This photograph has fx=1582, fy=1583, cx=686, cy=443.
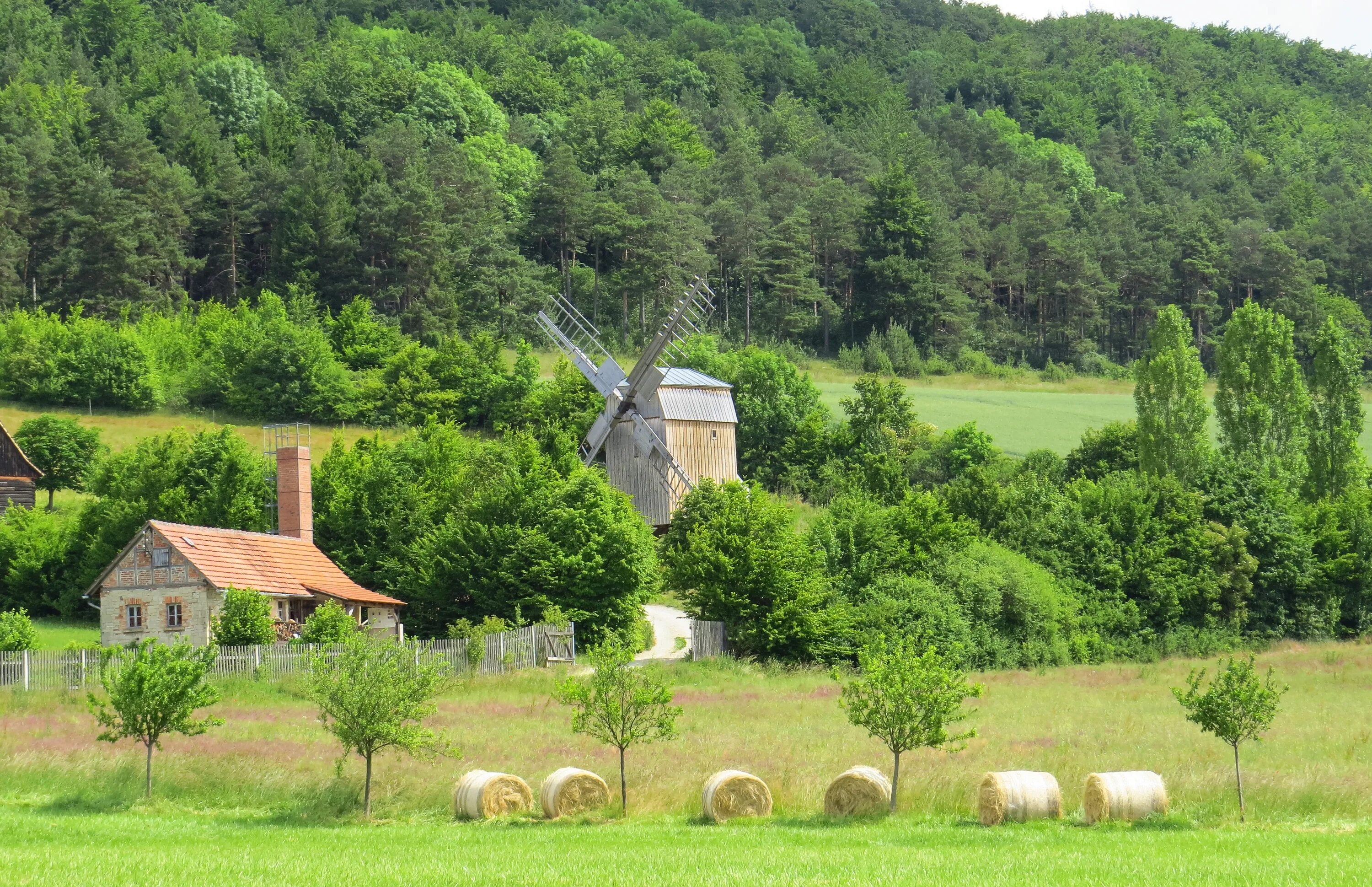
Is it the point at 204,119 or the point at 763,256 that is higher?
the point at 204,119

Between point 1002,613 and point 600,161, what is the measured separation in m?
89.2

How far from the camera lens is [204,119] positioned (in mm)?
120125

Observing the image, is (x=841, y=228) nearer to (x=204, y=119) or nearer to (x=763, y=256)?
(x=763, y=256)

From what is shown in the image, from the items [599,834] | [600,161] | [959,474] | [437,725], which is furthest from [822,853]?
[600,161]

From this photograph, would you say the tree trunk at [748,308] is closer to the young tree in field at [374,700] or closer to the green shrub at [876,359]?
the green shrub at [876,359]

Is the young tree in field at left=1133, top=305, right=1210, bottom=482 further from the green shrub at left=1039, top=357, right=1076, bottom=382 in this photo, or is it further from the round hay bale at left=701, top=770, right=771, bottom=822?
the green shrub at left=1039, top=357, right=1076, bottom=382

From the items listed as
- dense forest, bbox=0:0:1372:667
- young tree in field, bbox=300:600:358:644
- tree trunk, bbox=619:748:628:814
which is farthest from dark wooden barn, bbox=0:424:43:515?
tree trunk, bbox=619:748:628:814

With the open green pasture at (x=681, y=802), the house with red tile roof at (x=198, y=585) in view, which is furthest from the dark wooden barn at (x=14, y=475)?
the open green pasture at (x=681, y=802)

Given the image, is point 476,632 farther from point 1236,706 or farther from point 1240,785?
point 1240,785

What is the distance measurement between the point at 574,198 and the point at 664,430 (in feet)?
171

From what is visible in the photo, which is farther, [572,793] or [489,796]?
[572,793]

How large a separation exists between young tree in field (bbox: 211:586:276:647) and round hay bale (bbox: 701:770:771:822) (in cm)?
2218

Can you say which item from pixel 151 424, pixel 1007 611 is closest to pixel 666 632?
pixel 1007 611

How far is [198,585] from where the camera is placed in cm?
4612
